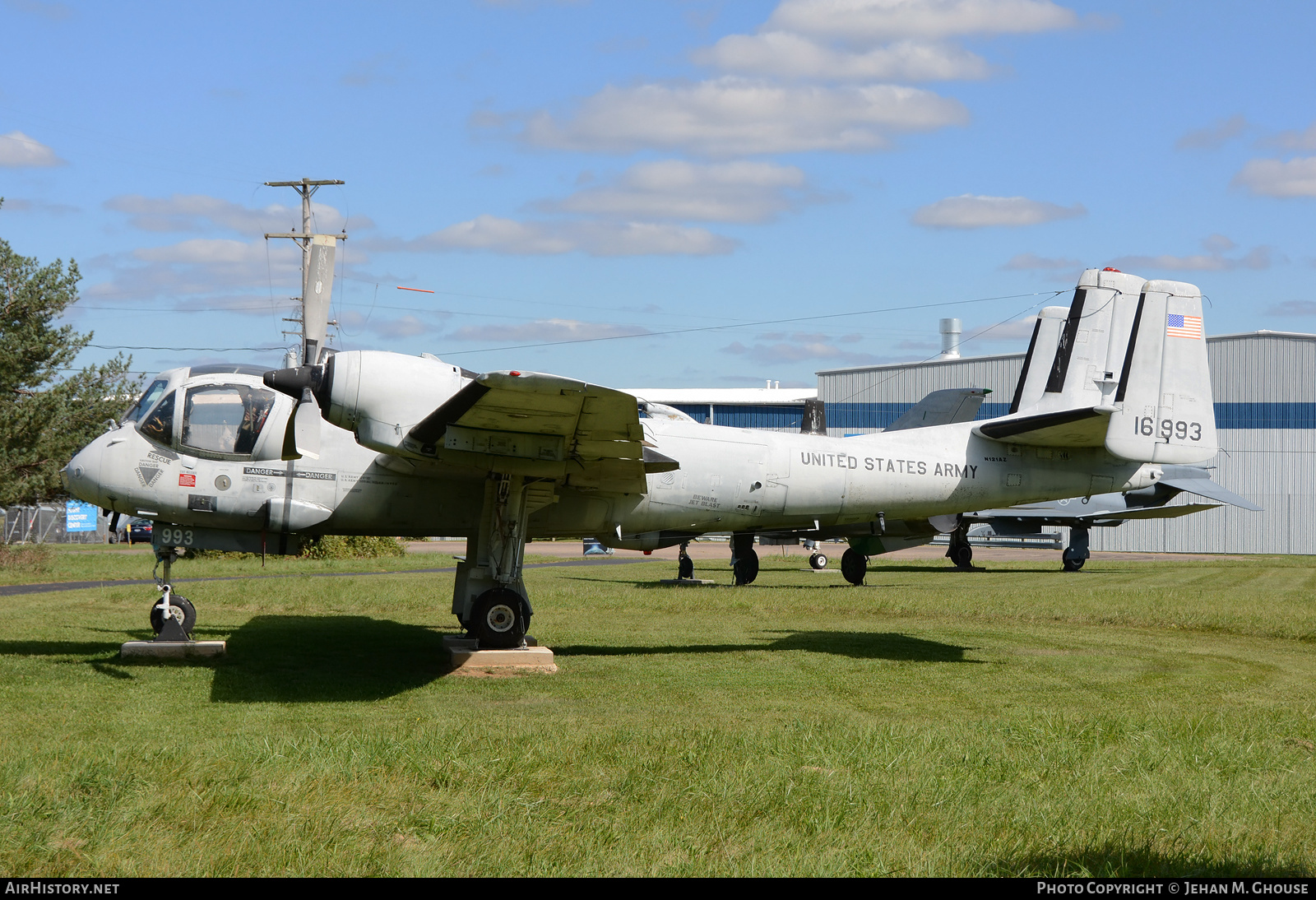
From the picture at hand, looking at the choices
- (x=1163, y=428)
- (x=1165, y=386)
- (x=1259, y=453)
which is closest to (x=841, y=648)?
(x=1163, y=428)

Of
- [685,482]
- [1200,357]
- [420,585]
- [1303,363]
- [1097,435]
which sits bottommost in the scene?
[420,585]

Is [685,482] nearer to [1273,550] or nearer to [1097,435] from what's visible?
[1097,435]

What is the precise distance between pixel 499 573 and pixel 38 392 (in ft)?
67.8

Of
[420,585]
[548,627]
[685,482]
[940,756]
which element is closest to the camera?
[940,756]

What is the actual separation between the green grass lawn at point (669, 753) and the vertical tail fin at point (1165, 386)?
8.61 ft

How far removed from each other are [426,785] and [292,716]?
2938mm

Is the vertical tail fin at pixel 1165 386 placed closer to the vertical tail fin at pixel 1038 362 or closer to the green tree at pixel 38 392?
the vertical tail fin at pixel 1038 362

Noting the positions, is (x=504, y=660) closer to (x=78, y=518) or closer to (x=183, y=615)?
(x=183, y=615)

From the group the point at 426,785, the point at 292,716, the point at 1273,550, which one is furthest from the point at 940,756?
the point at 1273,550

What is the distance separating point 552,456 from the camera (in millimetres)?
10883

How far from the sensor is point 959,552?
1294 inches

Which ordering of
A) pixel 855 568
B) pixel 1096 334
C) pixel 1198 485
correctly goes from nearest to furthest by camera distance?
pixel 1096 334 → pixel 855 568 → pixel 1198 485

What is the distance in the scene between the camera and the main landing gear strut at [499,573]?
11500mm

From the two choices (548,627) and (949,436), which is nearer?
(949,436)
